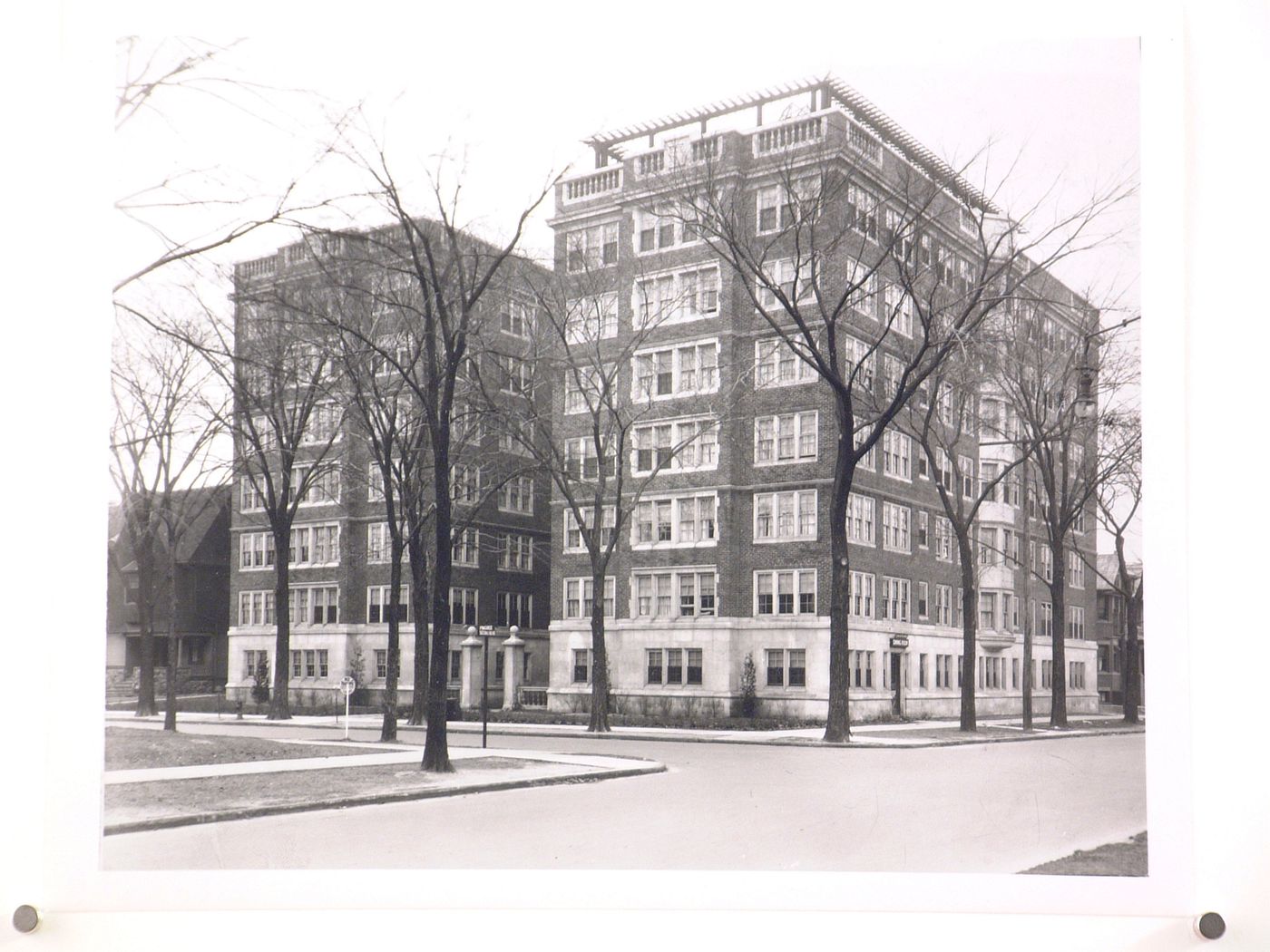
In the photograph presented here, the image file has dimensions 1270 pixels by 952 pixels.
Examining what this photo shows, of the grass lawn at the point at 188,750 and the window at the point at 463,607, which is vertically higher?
the window at the point at 463,607

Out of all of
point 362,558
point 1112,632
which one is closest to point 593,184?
point 362,558

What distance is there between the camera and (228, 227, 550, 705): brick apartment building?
6.96 meters

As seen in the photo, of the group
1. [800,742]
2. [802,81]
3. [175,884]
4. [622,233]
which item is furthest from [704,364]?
[175,884]

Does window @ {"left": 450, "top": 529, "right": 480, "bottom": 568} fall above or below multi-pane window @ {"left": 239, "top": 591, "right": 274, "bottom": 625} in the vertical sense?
above

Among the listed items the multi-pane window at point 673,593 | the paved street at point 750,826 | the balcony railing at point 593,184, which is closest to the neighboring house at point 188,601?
the paved street at point 750,826

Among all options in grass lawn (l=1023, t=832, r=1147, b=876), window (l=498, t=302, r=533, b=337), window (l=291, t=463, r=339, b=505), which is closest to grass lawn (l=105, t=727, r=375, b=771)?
window (l=291, t=463, r=339, b=505)

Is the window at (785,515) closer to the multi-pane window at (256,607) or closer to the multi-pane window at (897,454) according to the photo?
the multi-pane window at (897,454)

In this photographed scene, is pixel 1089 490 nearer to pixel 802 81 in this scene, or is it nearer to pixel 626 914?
pixel 802 81

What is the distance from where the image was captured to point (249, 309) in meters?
7.05

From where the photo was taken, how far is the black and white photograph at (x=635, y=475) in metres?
6.41

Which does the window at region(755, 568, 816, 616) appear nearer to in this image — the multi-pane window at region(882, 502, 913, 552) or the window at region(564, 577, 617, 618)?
the multi-pane window at region(882, 502, 913, 552)

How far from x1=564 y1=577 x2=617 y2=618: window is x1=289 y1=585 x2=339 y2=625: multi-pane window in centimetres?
135

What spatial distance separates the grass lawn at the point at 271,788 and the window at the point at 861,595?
180cm
